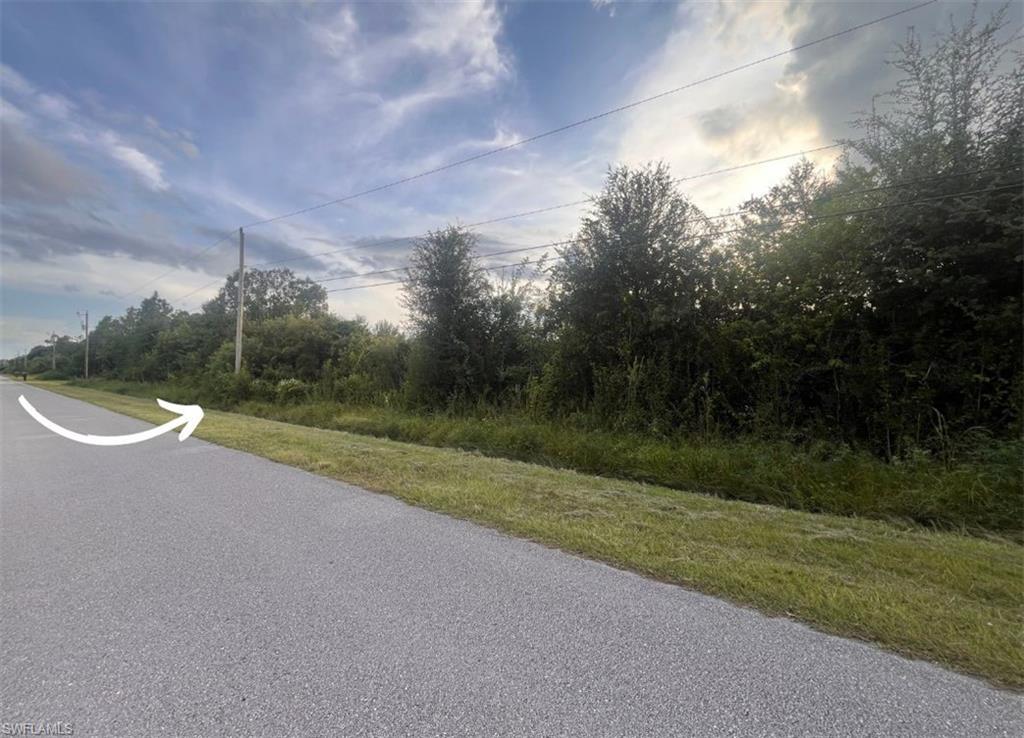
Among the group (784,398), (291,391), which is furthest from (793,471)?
(291,391)

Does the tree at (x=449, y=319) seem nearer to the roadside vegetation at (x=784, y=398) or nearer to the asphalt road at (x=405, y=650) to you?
the roadside vegetation at (x=784, y=398)

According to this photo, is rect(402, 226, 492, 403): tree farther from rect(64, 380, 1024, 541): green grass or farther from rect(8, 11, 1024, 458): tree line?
rect(64, 380, 1024, 541): green grass

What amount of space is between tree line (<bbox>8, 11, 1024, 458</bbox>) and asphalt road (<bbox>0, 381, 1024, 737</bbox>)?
595 centimetres

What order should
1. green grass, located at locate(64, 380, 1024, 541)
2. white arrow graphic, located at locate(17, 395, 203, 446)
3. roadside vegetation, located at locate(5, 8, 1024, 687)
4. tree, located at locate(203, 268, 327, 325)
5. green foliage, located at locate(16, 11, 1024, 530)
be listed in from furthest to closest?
1. tree, located at locate(203, 268, 327, 325)
2. white arrow graphic, located at locate(17, 395, 203, 446)
3. green foliage, located at locate(16, 11, 1024, 530)
4. green grass, located at locate(64, 380, 1024, 541)
5. roadside vegetation, located at locate(5, 8, 1024, 687)

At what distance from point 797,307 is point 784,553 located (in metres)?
5.86

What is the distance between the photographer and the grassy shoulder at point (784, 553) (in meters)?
2.63

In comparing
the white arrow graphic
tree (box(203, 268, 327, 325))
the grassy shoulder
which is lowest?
the white arrow graphic

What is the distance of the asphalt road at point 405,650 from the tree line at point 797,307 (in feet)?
19.5

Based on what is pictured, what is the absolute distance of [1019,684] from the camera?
218 centimetres

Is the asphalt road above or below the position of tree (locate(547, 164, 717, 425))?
below

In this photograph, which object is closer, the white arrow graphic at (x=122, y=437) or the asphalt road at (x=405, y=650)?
the asphalt road at (x=405, y=650)

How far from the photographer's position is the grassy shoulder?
263 centimetres

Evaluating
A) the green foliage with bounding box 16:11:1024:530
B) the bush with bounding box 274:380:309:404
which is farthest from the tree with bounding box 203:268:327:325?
the green foliage with bounding box 16:11:1024:530

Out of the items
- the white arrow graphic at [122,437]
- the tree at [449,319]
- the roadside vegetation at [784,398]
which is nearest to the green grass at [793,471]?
the roadside vegetation at [784,398]
